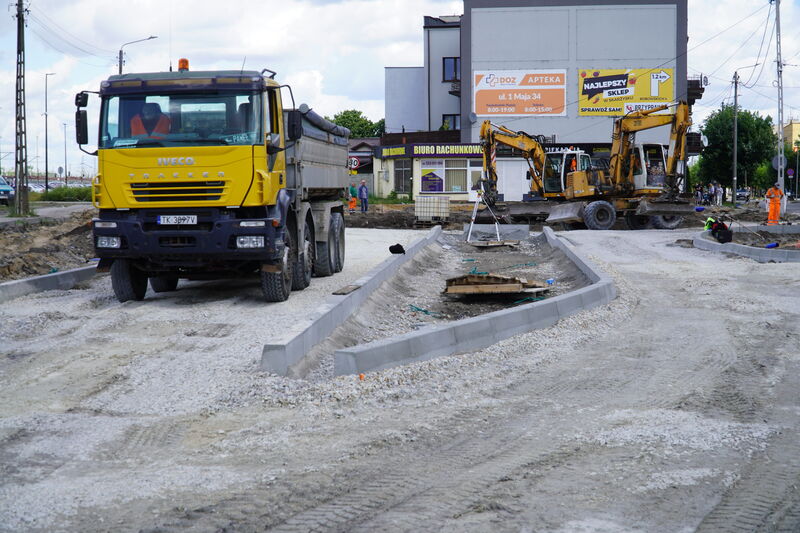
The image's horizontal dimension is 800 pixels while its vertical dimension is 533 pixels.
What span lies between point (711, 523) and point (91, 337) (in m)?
7.03

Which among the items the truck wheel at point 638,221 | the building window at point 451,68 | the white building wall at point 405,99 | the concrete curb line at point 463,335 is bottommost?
the concrete curb line at point 463,335

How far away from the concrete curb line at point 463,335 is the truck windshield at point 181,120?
12.4 feet

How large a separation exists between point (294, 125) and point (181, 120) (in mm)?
1418

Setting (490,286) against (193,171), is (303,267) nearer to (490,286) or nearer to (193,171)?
(193,171)

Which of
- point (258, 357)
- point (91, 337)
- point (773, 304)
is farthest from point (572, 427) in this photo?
point (773, 304)

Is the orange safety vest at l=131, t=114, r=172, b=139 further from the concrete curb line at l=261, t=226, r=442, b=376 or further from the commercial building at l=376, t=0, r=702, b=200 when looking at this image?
the commercial building at l=376, t=0, r=702, b=200

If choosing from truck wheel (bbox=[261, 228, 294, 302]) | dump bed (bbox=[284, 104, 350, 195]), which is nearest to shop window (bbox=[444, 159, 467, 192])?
dump bed (bbox=[284, 104, 350, 195])

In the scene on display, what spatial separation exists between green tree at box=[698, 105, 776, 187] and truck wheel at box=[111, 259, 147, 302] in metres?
72.4

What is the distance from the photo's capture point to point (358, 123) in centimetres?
9856

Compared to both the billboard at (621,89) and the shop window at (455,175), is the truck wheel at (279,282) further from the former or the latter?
the billboard at (621,89)

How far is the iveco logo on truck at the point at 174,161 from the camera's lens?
10.7 m

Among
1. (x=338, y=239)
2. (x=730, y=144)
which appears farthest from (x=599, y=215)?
Answer: (x=730, y=144)

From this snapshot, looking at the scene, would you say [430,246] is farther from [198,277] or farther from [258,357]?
[258,357]

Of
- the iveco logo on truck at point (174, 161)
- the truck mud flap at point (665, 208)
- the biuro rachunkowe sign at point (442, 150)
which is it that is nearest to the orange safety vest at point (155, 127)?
the iveco logo on truck at point (174, 161)
